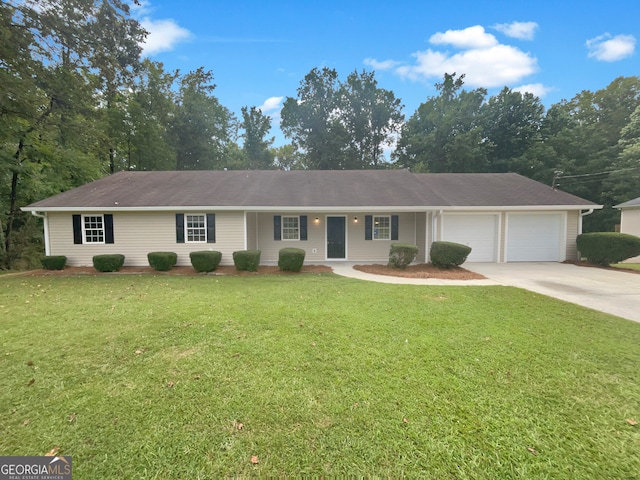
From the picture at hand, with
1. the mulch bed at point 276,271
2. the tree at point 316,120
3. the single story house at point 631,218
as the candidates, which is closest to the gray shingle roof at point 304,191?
the mulch bed at point 276,271

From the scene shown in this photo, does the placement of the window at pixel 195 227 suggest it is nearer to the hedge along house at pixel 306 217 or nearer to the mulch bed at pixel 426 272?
the hedge along house at pixel 306 217

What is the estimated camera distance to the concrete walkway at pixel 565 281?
5.93m

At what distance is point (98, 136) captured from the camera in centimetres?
1345

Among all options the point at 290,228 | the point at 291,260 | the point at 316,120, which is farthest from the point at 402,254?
the point at 316,120

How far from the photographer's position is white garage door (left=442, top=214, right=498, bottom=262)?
38.4 ft

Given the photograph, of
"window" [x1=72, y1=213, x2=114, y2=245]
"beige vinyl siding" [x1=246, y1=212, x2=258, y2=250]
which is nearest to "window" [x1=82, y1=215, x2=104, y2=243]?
"window" [x1=72, y1=213, x2=114, y2=245]

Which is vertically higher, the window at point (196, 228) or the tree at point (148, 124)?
the tree at point (148, 124)

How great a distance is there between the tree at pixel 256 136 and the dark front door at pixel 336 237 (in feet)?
65.8

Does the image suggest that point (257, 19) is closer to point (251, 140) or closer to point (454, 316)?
point (454, 316)

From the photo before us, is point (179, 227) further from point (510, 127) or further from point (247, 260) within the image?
point (510, 127)

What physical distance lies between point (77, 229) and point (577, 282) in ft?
54.5

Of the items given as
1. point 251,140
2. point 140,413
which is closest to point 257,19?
point 140,413

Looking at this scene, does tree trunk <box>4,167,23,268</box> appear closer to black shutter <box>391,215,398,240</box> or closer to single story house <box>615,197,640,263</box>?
black shutter <box>391,215,398,240</box>

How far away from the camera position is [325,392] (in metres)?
2.76
